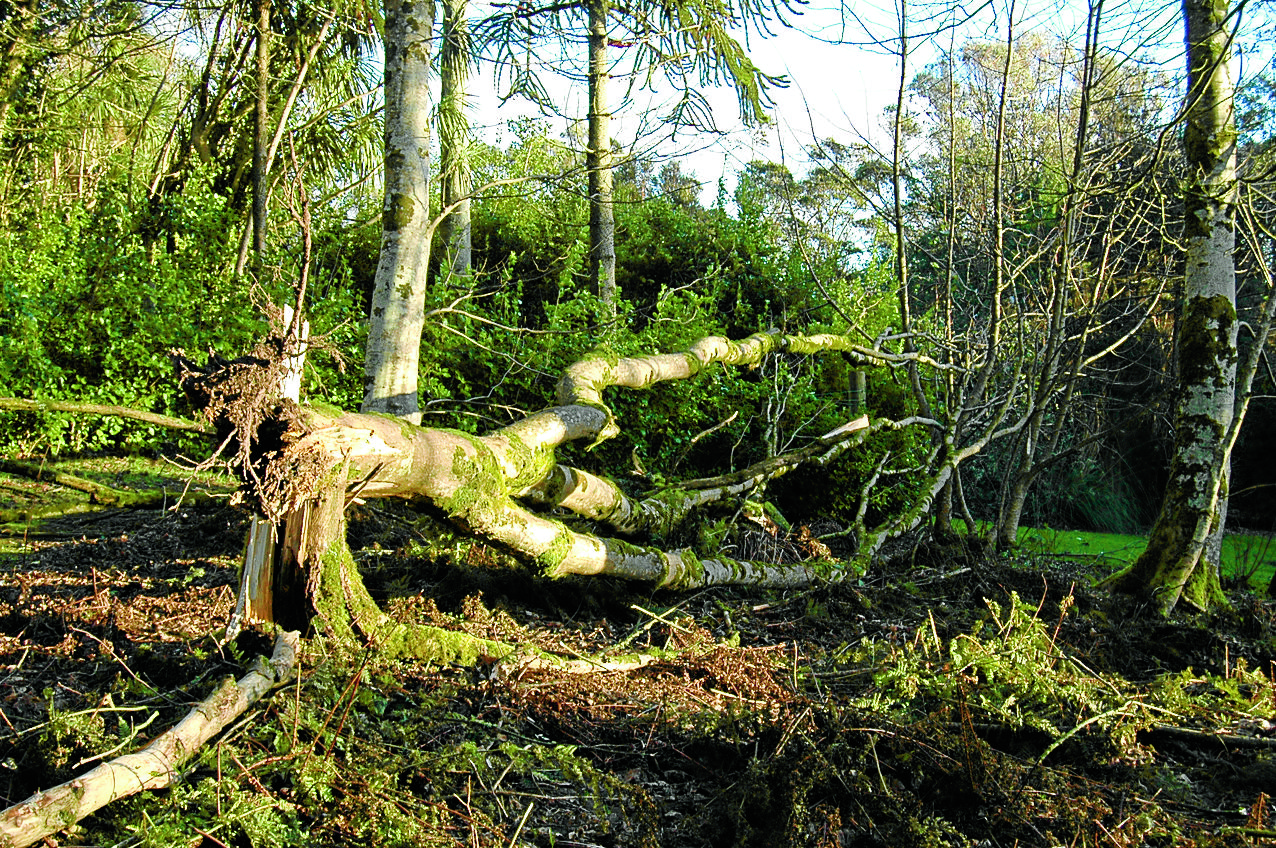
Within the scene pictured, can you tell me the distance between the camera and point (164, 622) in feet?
11.8

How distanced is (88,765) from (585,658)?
1910 millimetres

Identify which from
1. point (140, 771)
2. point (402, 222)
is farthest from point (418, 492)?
point (402, 222)

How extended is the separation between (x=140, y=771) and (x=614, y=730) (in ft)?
5.23

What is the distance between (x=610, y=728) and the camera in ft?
10.7

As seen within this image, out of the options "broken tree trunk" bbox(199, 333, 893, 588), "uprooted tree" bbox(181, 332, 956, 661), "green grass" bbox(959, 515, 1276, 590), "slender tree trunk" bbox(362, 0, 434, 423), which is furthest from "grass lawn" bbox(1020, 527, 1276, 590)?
"slender tree trunk" bbox(362, 0, 434, 423)

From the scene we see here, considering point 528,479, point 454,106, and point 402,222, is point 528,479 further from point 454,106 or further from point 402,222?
point 454,106

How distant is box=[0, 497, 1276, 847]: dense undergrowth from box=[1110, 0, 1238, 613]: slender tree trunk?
897mm

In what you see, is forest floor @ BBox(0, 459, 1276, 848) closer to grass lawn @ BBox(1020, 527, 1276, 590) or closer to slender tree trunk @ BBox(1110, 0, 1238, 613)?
slender tree trunk @ BBox(1110, 0, 1238, 613)

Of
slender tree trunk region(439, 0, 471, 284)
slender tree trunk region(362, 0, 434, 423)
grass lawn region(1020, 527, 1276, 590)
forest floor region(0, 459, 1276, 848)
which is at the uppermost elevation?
slender tree trunk region(439, 0, 471, 284)

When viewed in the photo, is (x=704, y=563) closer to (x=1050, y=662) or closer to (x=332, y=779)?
(x=1050, y=662)

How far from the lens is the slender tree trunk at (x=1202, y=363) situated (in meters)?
5.45

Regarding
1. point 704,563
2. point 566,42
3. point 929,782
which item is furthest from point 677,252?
point 929,782

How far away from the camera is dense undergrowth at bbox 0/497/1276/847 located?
247cm

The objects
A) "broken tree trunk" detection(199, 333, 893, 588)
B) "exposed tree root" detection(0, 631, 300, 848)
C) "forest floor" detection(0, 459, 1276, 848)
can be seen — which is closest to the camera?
"exposed tree root" detection(0, 631, 300, 848)
